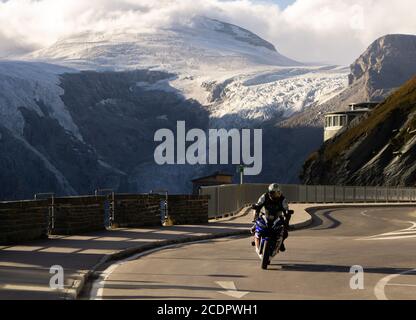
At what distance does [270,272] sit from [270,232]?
1.09 m

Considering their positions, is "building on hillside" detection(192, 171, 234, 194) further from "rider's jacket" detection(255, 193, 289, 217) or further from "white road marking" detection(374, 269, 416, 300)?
"white road marking" detection(374, 269, 416, 300)

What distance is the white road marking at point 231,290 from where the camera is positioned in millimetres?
13109

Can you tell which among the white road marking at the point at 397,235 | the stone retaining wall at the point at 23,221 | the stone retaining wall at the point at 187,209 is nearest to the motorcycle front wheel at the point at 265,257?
the stone retaining wall at the point at 23,221

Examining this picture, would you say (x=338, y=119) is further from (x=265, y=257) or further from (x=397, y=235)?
(x=265, y=257)

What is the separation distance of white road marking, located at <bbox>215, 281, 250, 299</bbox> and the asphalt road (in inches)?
0.6

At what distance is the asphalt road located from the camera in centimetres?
1338

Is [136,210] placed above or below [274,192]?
below

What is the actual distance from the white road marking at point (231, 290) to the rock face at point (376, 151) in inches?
3068

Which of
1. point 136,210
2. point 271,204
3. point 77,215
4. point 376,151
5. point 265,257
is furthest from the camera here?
point 376,151

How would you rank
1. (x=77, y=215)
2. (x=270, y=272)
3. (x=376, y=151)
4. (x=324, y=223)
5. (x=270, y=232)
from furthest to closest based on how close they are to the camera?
(x=376, y=151), (x=324, y=223), (x=77, y=215), (x=270, y=232), (x=270, y=272)

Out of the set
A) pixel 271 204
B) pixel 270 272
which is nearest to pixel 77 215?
pixel 271 204

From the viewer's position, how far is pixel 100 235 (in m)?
25.9

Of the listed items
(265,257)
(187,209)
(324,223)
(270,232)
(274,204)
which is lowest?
(324,223)

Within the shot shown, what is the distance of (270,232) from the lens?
17.5 m
